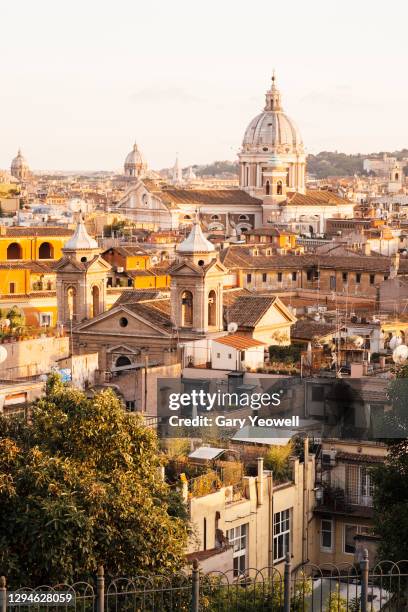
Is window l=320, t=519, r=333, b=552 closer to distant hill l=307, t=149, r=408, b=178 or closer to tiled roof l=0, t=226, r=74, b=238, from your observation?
tiled roof l=0, t=226, r=74, b=238

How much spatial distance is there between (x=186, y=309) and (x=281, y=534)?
36.8 feet

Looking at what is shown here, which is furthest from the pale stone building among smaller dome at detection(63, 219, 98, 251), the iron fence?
the iron fence

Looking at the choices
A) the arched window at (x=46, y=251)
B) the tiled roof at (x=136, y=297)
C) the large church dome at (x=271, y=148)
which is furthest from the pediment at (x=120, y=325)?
the large church dome at (x=271, y=148)

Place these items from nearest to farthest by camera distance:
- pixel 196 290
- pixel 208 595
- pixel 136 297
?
pixel 208 595, pixel 196 290, pixel 136 297

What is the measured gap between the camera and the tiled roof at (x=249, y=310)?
1014 inches

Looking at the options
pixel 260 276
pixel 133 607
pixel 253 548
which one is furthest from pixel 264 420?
pixel 260 276

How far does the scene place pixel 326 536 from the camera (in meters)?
15.5

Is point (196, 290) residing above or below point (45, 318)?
above

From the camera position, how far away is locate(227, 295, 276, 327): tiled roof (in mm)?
25766

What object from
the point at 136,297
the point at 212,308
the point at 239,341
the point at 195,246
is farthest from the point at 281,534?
the point at 136,297

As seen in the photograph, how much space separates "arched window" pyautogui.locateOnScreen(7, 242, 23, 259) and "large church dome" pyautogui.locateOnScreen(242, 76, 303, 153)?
36.4 metres

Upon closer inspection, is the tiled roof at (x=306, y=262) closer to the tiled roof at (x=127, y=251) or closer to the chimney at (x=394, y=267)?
the chimney at (x=394, y=267)

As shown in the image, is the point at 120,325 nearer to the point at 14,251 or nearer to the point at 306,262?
the point at 306,262

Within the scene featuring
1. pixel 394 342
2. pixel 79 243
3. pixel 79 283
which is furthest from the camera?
pixel 79 243
